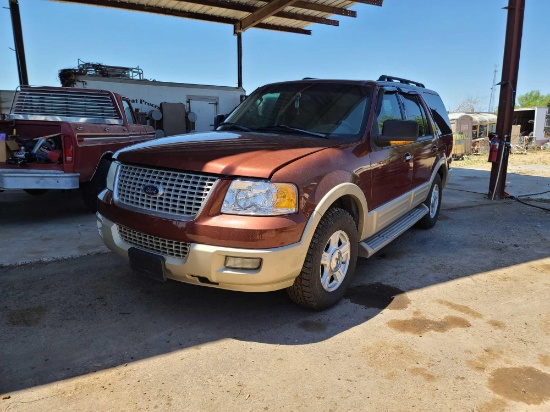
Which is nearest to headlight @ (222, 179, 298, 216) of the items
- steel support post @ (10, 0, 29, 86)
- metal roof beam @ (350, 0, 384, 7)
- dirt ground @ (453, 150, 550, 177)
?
metal roof beam @ (350, 0, 384, 7)

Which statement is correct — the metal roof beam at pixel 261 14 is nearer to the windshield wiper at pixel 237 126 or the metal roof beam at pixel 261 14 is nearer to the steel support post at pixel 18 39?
the steel support post at pixel 18 39

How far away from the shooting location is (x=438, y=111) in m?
6.24

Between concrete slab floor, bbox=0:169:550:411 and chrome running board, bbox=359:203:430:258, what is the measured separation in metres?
0.37

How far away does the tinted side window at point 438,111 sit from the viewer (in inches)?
232

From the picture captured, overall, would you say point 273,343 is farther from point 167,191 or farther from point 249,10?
point 249,10

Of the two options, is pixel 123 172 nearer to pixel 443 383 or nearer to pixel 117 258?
pixel 117 258

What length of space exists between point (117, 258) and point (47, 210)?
3.20 metres

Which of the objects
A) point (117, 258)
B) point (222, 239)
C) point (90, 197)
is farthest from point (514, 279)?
point (90, 197)

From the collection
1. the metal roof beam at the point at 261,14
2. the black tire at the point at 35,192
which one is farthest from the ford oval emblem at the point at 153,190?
the metal roof beam at the point at 261,14

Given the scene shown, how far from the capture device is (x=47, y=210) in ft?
22.5

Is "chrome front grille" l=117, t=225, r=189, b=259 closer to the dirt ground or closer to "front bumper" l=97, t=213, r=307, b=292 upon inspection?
"front bumper" l=97, t=213, r=307, b=292

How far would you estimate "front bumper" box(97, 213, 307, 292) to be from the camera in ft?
8.91

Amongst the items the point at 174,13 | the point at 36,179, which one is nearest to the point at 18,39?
the point at 174,13

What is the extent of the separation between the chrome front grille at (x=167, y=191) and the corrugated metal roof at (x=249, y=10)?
877 cm
